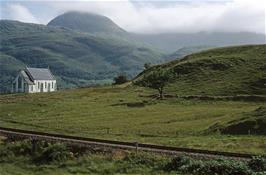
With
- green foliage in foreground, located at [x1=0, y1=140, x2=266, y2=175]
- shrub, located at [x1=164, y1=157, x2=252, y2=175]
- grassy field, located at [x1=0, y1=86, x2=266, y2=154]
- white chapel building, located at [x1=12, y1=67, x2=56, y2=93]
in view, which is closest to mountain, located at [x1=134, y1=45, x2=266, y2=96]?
grassy field, located at [x1=0, y1=86, x2=266, y2=154]

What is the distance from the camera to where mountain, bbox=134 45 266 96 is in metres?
118

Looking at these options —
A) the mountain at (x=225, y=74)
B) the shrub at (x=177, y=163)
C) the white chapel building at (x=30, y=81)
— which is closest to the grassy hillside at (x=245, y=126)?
the shrub at (x=177, y=163)

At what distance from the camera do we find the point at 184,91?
12044cm

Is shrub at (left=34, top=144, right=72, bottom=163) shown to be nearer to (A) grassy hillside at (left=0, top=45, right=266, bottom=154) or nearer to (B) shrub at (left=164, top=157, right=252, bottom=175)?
(B) shrub at (left=164, top=157, right=252, bottom=175)

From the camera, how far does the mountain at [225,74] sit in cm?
11825

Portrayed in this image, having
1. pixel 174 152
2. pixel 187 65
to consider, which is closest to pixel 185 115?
pixel 174 152

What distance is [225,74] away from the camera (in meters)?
136

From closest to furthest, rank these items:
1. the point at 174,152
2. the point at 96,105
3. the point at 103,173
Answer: the point at 103,173 → the point at 174,152 → the point at 96,105

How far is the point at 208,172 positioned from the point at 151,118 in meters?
48.3

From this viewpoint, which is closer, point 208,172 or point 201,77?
point 208,172

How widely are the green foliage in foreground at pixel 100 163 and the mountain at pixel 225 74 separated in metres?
75.3

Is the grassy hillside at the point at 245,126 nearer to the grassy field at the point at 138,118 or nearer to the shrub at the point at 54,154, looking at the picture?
the grassy field at the point at 138,118

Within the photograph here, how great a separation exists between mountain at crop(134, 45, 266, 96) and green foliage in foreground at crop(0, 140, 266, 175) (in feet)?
247

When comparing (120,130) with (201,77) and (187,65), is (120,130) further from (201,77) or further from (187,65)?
(187,65)
